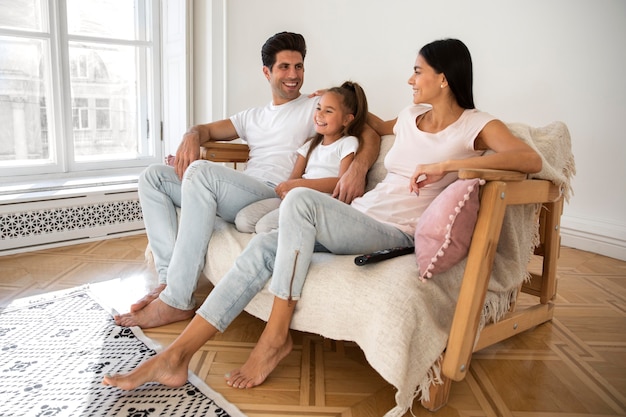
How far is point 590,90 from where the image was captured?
3145mm

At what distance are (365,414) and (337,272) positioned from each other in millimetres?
404

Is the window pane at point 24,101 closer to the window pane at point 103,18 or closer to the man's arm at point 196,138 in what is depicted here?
the window pane at point 103,18

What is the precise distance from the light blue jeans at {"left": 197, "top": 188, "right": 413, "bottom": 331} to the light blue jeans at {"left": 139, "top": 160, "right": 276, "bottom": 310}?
302 millimetres

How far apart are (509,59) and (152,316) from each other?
275 cm

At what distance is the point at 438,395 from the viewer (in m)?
1.46

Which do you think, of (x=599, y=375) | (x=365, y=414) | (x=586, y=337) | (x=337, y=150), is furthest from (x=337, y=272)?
(x=586, y=337)

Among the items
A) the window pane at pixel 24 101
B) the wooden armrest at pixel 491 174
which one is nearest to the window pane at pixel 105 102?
the window pane at pixel 24 101

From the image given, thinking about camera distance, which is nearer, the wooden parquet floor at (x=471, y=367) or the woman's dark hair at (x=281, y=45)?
the wooden parquet floor at (x=471, y=367)

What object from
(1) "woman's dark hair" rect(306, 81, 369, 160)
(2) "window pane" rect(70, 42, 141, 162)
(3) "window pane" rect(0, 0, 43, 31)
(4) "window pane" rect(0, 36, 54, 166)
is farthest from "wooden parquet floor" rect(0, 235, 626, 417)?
(3) "window pane" rect(0, 0, 43, 31)

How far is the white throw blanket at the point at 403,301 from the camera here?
1354 mm

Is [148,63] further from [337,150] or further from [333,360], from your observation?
[333,360]

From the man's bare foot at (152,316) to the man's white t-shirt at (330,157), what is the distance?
762mm

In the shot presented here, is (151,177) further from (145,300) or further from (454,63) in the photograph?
(454,63)

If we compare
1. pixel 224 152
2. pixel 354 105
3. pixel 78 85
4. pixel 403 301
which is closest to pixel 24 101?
pixel 78 85
